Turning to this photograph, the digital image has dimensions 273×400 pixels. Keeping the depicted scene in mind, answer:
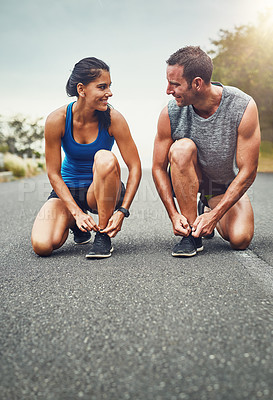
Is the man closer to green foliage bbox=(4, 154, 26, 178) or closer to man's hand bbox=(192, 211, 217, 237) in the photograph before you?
man's hand bbox=(192, 211, 217, 237)

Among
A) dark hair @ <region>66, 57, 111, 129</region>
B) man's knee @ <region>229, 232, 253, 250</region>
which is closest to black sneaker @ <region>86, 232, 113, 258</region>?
man's knee @ <region>229, 232, 253, 250</region>

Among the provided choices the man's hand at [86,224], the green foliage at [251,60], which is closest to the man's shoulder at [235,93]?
the man's hand at [86,224]

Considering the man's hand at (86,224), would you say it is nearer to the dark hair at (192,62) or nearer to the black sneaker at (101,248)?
the black sneaker at (101,248)

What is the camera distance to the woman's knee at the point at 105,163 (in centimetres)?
362

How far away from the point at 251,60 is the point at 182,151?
67.9 feet

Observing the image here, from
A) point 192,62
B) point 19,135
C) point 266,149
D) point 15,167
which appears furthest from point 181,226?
point 19,135

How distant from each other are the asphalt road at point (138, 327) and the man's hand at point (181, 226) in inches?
8.3

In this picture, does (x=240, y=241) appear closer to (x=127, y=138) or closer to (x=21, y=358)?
(x=127, y=138)

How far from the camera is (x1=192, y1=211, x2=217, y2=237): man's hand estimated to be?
3.47 m

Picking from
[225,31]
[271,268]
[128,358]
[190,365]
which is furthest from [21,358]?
[225,31]

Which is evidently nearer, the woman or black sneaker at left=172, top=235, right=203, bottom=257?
black sneaker at left=172, top=235, right=203, bottom=257

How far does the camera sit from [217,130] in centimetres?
359

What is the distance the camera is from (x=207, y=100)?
3.53m

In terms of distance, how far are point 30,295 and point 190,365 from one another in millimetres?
1250
